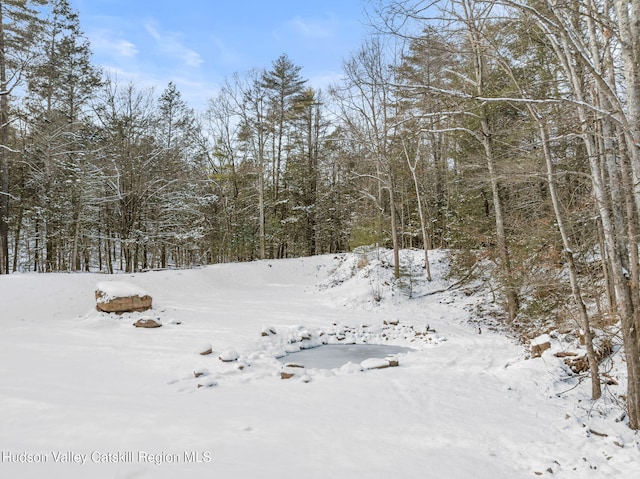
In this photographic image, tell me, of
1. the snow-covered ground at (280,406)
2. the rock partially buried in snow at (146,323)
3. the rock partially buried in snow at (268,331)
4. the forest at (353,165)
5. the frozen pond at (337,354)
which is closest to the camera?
the snow-covered ground at (280,406)

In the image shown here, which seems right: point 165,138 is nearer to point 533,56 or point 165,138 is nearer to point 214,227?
point 214,227

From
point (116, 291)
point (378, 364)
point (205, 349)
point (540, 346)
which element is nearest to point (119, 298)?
point (116, 291)

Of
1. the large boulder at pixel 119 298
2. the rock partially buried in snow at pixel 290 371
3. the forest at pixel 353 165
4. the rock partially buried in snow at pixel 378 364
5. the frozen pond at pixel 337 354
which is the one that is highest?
the forest at pixel 353 165

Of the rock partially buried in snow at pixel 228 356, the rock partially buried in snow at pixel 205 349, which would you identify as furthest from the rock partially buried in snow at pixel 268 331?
the rock partially buried in snow at pixel 228 356

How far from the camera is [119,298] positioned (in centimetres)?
888

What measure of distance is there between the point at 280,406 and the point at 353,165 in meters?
18.4

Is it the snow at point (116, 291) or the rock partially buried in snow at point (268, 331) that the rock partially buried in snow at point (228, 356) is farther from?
the snow at point (116, 291)

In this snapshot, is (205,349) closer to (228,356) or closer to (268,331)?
(228,356)

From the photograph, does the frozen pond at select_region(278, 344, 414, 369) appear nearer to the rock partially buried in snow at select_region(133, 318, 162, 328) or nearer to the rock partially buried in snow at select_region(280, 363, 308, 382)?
the rock partially buried in snow at select_region(280, 363, 308, 382)

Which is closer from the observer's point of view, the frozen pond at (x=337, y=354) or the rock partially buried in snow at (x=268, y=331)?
the frozen pond at (x=337, y=354)

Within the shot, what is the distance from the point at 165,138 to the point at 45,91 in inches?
211

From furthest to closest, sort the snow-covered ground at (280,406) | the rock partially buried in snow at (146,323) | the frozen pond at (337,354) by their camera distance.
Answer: the rock partially buried in snow at (146,323)
the frozen pond at (337,354)
the snow-covered ground at (280,406)

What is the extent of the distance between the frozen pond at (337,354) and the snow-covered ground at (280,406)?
11.6 inches

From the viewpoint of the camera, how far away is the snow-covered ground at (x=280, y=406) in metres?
2.81
